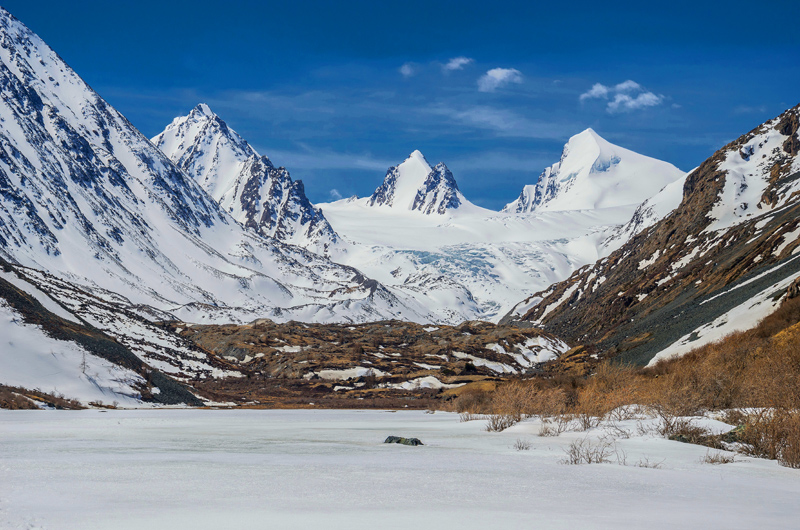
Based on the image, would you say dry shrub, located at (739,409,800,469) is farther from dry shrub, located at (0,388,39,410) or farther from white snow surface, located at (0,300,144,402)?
white snow surface, located at (0,300,144,402)

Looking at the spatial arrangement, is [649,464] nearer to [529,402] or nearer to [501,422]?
[501,422]

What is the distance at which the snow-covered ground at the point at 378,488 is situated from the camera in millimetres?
10898

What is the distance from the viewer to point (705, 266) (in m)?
90.1

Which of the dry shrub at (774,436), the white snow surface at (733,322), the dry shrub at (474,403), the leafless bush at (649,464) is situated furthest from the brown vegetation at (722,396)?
the dry shrub at (474,403)

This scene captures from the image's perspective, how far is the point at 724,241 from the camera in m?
97.8

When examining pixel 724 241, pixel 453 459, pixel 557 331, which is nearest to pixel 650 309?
pixel 724 241

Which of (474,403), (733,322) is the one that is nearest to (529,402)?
(474,403)

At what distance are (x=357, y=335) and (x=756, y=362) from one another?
13488 cm

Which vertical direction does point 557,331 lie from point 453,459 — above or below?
above

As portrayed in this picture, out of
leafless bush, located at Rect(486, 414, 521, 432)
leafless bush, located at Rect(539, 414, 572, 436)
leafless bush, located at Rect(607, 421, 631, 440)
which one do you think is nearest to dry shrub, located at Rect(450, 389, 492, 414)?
leafless bush, located at Rect(486, 414, 521, 432)

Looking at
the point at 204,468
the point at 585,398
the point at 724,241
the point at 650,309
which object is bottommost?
the point at 204,468

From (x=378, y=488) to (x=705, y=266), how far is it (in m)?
85.4

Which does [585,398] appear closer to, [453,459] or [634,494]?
[453,459]

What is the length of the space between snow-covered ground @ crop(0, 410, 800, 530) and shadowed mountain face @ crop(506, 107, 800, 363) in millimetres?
33521
